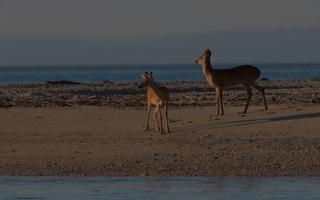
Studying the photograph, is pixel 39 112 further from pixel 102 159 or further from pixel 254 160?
pixel 254 160

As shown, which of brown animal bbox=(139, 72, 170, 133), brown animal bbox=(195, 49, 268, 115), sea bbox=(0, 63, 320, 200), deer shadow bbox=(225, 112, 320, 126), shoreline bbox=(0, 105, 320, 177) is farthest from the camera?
brown animal bbox=(195, 49, 268, 115)

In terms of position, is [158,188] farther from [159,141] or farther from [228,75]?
[228,75]

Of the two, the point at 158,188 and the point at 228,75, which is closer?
the point at 158,188

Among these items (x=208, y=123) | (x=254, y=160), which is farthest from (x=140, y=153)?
(x=208, y=123)

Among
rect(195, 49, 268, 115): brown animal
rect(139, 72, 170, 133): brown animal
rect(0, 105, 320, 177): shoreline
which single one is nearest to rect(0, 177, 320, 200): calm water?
rect(0, 105, 320, 177): shoreline

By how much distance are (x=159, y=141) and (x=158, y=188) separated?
14.5 feet

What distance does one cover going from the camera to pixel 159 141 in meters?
19.3

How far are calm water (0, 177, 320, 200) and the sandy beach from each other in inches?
22.9

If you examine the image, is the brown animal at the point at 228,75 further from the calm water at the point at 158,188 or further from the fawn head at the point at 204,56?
the calm water at the point at 158,188

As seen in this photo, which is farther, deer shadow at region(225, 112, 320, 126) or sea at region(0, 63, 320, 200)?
deer shadow at region(225, 112, 320, 126)

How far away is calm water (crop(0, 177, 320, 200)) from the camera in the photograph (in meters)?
14.3

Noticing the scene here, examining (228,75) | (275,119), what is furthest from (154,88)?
(228,75)

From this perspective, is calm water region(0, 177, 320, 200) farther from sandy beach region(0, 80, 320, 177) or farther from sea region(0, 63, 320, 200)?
sandy beach region(0, 80, 320, 177)

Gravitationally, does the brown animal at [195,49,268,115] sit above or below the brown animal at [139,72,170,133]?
above
